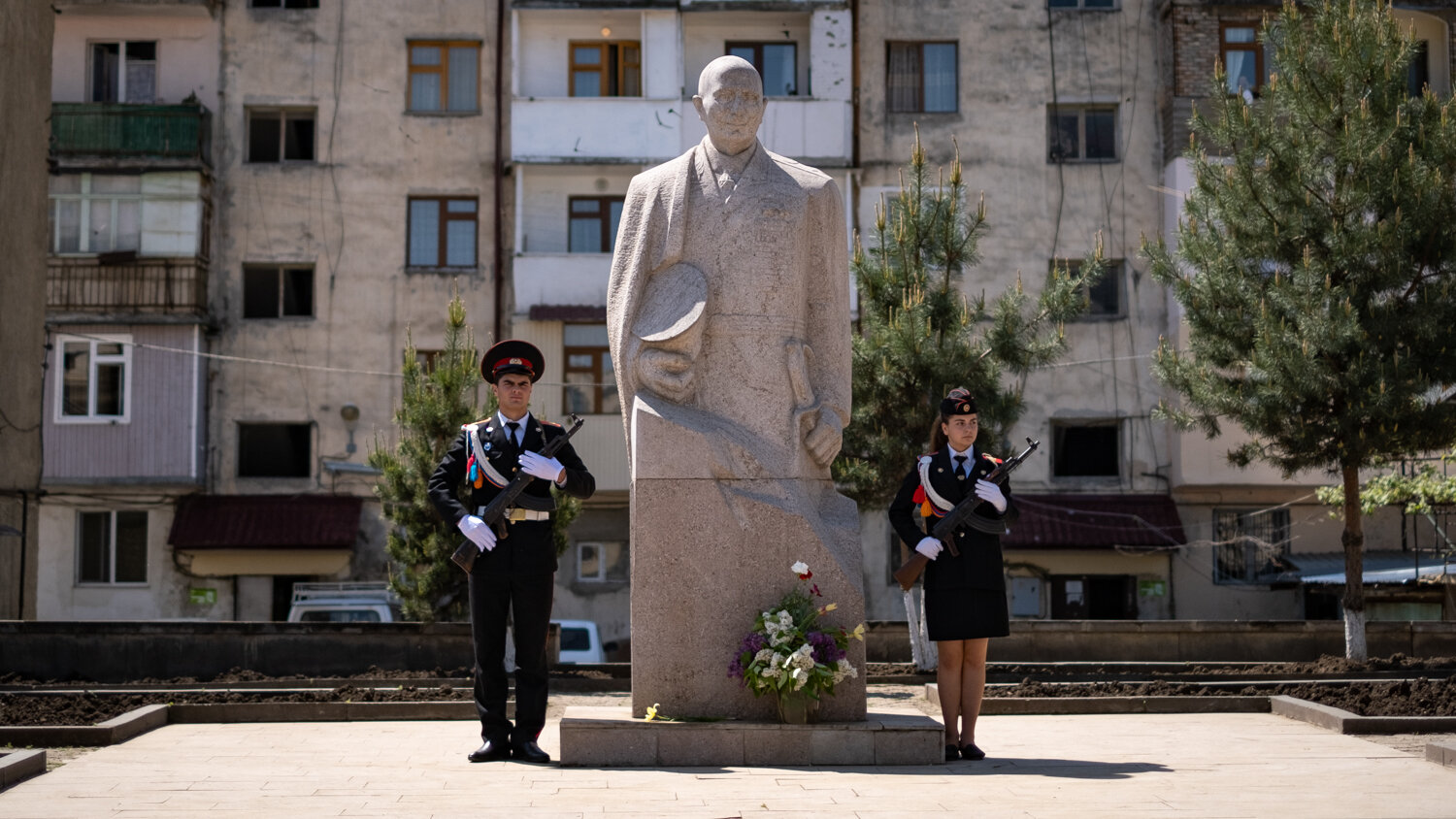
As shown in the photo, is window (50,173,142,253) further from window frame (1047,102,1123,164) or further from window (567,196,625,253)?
window frame (1047,102,1123,164)

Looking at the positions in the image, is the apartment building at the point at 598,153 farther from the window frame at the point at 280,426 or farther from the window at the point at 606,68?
the window frame at the point at 280,426

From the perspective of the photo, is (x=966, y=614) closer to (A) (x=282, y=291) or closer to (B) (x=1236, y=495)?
(B) (x=1236, y=495)

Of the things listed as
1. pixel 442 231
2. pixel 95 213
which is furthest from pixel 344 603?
pixel 95 213

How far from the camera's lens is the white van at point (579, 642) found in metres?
22.5

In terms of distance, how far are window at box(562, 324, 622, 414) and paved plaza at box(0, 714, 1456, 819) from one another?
20.0m

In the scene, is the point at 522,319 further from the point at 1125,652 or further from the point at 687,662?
the point at 687,662

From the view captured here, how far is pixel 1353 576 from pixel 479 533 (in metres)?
10.5

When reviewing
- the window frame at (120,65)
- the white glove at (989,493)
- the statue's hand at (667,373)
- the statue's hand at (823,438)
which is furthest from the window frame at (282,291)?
the white glove at (989,493)

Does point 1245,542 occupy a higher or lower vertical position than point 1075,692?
higher

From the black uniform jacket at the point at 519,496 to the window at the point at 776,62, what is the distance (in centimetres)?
2273

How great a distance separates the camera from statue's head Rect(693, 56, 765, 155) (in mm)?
8570

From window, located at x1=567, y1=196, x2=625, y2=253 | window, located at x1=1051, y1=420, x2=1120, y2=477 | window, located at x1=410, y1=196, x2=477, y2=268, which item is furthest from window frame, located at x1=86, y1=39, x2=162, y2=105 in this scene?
window, located at x1=1051, y1=420, x2=1120, y2=477

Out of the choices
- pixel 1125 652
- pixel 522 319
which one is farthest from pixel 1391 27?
pixel 522 319

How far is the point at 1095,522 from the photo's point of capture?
1150 inches
